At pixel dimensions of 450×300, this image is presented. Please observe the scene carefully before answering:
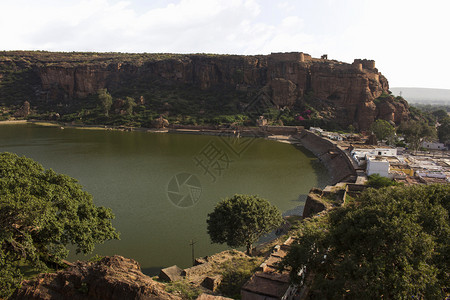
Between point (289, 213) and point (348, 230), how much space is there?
12.5 metres

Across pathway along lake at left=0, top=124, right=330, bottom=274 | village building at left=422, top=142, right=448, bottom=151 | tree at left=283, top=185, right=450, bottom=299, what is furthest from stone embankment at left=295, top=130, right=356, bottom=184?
tree at left=283, top=185, right=450, bottom=299

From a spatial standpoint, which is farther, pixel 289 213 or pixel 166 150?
pixel 166 150

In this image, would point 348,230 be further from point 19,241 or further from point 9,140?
point 9,140

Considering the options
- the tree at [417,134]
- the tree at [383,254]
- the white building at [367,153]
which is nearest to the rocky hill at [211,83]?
the tree at [417,134]

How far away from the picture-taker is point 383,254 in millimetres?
8523

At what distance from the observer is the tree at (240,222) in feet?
49.6

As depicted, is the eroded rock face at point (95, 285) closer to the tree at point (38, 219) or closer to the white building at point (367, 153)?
the tree at point (38, 219)

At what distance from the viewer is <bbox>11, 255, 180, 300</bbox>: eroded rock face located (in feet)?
24.7

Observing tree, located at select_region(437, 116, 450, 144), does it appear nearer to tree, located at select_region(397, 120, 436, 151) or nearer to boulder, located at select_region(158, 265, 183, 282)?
tree, located at select_region(397, 120, 436, 151)

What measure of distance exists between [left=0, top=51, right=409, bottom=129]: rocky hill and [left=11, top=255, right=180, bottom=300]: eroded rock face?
188 ft

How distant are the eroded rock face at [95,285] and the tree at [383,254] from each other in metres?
4.41

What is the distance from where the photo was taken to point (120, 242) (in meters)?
16.8

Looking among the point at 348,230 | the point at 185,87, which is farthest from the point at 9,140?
the point at 348,230

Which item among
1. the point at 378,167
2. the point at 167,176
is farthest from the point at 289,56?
the point at 167,176
